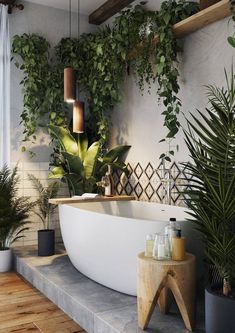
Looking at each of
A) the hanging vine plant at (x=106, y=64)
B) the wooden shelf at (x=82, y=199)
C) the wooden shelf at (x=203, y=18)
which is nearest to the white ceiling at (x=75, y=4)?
the hanging vine plant at (x=106, y=64)

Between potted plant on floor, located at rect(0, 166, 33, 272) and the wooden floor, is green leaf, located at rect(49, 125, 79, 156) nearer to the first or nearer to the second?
potted plant on floor, located at rect(0, 166, 33, 272)

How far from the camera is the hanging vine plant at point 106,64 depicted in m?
3.43

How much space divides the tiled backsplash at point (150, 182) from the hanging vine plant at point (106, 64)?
1.35 ft

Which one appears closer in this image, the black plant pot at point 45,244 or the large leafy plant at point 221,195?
the large leafy plant at point 221,195

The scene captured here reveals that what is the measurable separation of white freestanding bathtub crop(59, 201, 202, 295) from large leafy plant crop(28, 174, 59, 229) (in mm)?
811

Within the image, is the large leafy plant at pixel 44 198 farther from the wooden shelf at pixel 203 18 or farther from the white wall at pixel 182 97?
the wooden shelf at pixel 203 18

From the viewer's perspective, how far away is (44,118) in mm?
4727

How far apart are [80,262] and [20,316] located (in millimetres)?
671

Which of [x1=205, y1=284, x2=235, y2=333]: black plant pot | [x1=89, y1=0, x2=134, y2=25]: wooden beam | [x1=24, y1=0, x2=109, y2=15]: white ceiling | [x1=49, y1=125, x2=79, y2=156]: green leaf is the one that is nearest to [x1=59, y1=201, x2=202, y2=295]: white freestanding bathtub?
[x1=205, y1=284, x2=235, y2=333]: black plant pot

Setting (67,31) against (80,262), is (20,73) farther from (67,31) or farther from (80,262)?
(80,262)

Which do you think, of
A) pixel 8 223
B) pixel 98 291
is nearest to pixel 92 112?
pixel 8 223

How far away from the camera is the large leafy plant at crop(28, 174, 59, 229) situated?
14.1 ft

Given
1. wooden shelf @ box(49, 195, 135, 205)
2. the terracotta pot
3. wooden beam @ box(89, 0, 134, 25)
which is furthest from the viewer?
wooden beam @ box(89, 0, 134, 25)

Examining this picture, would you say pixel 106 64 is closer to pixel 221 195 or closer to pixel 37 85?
pixel 37 85
